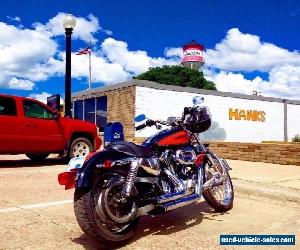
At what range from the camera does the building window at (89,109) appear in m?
27.0

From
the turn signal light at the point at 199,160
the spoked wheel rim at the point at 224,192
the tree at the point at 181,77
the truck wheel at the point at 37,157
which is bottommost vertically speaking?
the spoked wheel rim at the point at 224,192

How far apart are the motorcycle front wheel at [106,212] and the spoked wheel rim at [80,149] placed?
318 inches

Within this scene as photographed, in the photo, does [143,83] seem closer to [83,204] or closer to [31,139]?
[31,139]

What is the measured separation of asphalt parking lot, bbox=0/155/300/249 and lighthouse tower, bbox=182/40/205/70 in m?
55.3

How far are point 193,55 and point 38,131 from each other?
51831mm

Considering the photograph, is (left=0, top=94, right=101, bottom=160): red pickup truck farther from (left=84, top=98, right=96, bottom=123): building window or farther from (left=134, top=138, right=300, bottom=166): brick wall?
(left=84, top=98, right=96, bottom=123): building window

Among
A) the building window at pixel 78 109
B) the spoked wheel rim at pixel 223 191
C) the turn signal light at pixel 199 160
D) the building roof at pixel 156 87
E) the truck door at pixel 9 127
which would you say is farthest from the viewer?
the building window at pixel 78 109

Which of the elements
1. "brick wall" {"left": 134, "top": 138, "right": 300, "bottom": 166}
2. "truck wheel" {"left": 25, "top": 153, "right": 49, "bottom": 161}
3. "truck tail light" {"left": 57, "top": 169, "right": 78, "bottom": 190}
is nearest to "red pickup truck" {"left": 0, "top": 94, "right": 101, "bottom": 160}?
"truck wheel" {"left": 25, "top": 153, "right": 49, "bottom": 161}

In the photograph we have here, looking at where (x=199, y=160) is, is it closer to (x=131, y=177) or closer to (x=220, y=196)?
(x=220, y=196)

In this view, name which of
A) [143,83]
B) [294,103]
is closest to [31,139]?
[143,83]

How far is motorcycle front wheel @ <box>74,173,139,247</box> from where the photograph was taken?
420 cm

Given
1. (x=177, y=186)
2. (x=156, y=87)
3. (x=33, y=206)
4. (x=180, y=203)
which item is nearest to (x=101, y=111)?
(x=156, y=87)

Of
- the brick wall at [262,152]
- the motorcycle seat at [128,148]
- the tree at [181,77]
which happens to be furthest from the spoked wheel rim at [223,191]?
the tree at [181,77]

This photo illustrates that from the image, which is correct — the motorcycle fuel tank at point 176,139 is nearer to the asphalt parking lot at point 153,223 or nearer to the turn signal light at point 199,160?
the turn signal light at point 199,160
